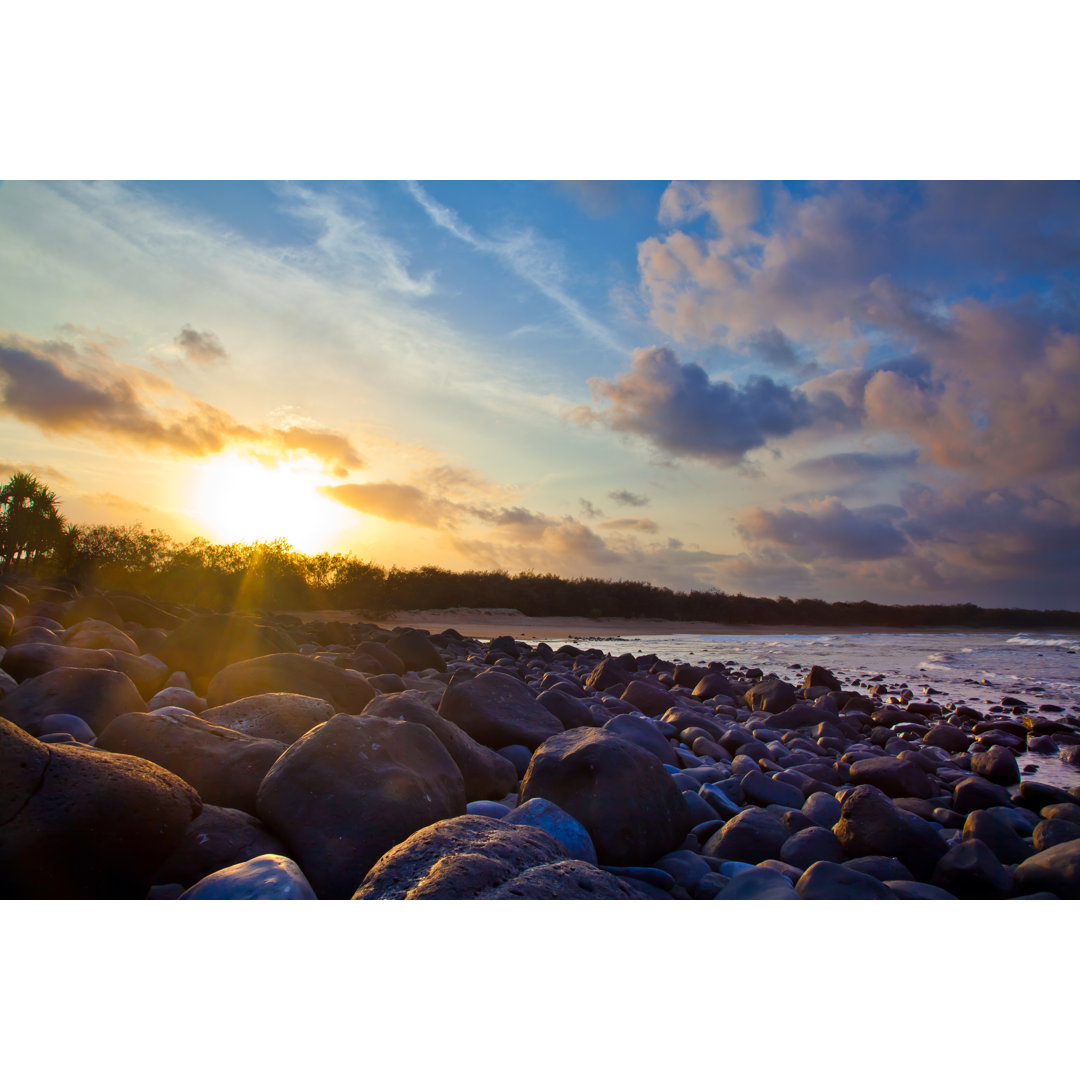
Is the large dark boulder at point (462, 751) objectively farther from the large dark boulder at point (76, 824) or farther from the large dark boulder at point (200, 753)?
the large dark boulder at point (76, 824)

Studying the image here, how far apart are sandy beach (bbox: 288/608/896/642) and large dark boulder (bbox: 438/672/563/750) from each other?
17.1m

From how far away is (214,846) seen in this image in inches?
96.2

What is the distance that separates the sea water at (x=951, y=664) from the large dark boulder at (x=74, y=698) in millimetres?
7037

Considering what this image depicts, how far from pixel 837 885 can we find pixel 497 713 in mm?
2489

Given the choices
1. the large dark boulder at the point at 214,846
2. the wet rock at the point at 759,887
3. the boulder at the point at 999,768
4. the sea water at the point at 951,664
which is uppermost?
the large dark boulder at the point at 214,846

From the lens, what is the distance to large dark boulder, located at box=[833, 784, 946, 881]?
3180mm

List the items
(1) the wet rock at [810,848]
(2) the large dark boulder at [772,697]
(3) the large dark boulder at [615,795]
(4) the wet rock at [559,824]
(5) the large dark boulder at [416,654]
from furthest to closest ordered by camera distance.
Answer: (5) the large dark boulder at [416,654] → (2) the large dark boulder at [772,697] → (1) the wet rock at [810,848] → (3) the large dark boulder at [615,795] → (4) the wet rock at [559,824]

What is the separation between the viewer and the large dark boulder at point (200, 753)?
9.36 ft

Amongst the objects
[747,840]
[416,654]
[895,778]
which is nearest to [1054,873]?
[747,840]

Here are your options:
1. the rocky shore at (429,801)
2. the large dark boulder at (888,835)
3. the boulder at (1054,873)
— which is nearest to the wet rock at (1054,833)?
the rocky shore at (429,801)

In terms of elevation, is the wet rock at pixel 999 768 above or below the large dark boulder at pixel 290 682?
below

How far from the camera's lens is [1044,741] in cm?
684

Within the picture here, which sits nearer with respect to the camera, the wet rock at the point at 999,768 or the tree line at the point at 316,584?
the wet rock at the point at 999,768

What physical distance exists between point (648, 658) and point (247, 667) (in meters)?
9.77
